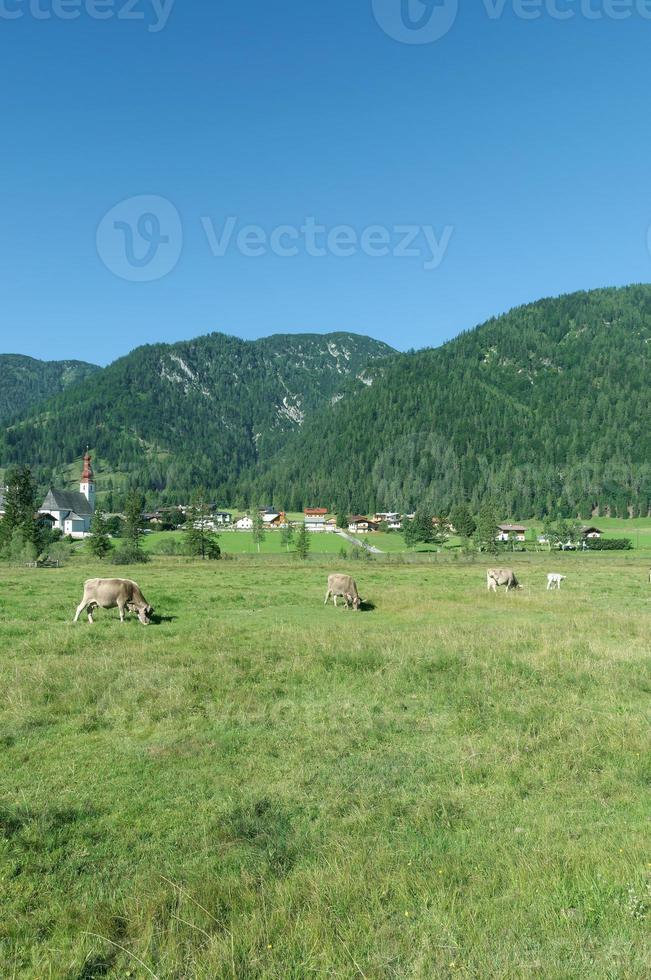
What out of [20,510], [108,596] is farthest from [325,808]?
[20,510]

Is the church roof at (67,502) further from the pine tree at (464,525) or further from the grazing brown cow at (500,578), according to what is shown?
the grazing brown cow at (500,578)

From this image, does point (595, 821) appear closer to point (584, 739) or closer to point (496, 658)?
point (584, 739)

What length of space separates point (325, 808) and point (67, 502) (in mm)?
167501

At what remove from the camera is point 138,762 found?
9.86 m

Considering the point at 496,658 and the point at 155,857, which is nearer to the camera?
the point at 155,857

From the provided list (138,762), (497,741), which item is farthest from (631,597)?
(138,762)

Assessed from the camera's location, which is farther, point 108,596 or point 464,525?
point 464,525

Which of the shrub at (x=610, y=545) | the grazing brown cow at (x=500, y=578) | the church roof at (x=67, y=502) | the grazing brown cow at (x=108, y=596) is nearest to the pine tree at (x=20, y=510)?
the grazing brown cow at (x=108, y=596)

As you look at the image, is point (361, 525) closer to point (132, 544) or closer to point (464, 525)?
point (464, 525)

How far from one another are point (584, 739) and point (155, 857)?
760 cm

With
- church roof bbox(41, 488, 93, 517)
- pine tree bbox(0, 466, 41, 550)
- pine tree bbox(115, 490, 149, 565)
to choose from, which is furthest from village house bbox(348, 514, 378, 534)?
pine tree bbox(0, 466, 41, 550)

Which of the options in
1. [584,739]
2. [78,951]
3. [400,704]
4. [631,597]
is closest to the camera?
[78,951]

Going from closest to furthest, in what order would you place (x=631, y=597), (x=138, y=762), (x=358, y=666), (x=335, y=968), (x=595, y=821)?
(x=335, y=968)
(x=595, y=821)
(x=138, y=762)
(x=358, y=666)
(x=631, y=597)

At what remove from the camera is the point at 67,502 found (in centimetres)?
16012
